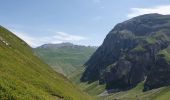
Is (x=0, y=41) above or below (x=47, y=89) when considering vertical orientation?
above

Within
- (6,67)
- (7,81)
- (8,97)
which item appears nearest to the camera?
(8,97)

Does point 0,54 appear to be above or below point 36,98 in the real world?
above

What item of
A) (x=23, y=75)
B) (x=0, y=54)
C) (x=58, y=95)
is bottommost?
(x=58, y=95)

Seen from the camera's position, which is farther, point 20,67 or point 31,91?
point 20,67

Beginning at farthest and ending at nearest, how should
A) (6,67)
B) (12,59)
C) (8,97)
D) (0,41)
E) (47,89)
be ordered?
(0,41)
(12,59)
(47,89)
(6,67)
(8,97)

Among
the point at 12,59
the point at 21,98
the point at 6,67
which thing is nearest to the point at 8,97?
the point at 21,98

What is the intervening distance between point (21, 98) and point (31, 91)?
6.67 m

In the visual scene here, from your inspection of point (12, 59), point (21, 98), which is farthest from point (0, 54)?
point (21, 98)

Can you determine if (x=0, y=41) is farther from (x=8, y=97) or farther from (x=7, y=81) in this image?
(x=8, y=97)

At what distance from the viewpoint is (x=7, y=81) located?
51.0 m

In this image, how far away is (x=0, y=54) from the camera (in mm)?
72375

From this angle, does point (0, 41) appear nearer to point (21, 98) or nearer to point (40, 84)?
point (40, 84)

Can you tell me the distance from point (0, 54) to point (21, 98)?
27414 mm

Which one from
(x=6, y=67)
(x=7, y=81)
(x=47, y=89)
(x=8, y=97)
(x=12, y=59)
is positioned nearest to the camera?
(x=8, y=97)
